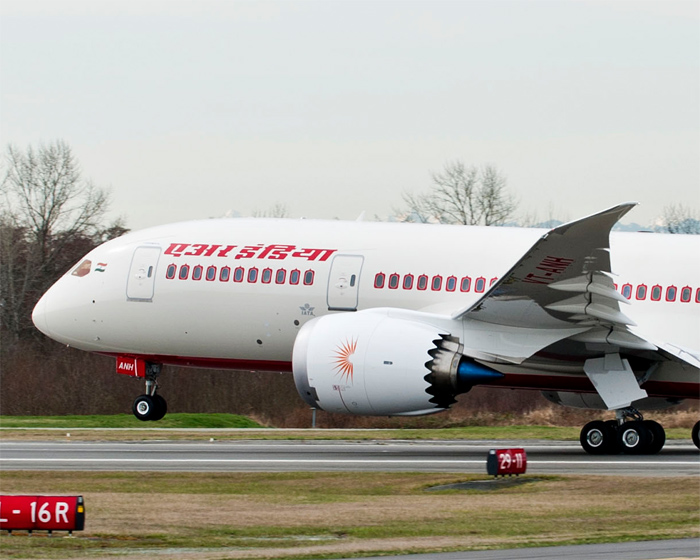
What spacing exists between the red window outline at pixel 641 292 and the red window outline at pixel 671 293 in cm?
43

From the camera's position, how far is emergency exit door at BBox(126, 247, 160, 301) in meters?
26.7

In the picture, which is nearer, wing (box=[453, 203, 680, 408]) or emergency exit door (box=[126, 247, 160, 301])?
wing (box=[453, 203, 680, 408])

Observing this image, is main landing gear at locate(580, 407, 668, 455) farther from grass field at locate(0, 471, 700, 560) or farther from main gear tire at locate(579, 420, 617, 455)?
grass field at locate(0, 471, 700, 560)

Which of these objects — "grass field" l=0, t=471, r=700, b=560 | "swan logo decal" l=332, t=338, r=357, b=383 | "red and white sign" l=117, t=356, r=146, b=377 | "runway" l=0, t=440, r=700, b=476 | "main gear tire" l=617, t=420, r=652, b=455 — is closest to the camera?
"grass field" l=0, t=471, r=700, b=560

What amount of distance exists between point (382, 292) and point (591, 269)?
5.15 meters

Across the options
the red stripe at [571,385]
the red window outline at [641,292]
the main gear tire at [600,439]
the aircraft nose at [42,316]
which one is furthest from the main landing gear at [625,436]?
the aircraft nose at [42,316]

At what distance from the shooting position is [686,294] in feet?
78.3

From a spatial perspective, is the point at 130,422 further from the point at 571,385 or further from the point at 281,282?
the point at 571,385

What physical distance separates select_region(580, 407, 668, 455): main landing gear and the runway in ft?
0.89

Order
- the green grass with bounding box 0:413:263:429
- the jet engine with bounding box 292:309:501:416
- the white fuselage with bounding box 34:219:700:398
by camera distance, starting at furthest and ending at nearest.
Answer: the green grass with bounding box 0:413:263:429 < the white fuselage with bounding box 34:219:700:398 < the jet engine with bounding box 292:309:501:416

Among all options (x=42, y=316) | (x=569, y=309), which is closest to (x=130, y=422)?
(x=42, y=316)

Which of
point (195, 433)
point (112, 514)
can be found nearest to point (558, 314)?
point (112, 514)

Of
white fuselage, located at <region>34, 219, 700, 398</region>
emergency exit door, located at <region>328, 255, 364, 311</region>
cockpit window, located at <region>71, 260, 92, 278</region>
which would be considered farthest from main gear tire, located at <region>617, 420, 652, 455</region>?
cockpit window, located at <region>71, 260, 92, 278</region>

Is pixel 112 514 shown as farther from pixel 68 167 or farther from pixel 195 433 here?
pixel 68 167
